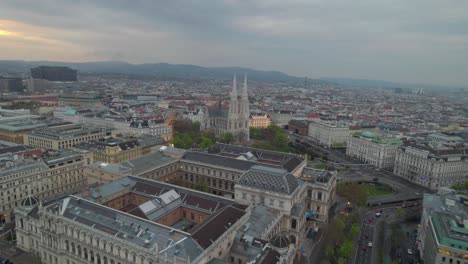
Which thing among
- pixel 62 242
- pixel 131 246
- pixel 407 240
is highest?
pixel 131 246

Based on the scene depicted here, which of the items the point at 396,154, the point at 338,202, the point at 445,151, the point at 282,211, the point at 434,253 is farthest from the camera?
the point at 396,154

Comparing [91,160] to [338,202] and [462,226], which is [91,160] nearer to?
[338,202]

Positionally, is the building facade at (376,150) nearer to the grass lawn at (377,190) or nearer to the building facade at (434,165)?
the building facade at (434,165)

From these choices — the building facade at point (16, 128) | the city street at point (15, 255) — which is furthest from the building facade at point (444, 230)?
the building facade at point (16, 128)

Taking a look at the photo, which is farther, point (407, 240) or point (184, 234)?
point (407, 240)

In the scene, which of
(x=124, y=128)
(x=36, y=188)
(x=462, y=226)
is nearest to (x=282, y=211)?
(x=462, y=226)

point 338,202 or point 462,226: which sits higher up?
point 462,226

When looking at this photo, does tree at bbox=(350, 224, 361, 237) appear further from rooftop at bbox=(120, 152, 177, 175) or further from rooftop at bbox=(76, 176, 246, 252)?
rooftop at bbox=(120, 152, 177, 175)
